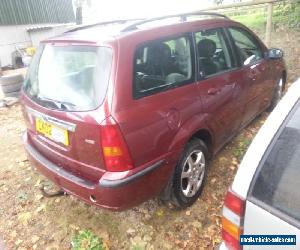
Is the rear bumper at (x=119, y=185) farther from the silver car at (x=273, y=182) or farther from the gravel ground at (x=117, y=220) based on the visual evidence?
the silver car at (x=273, y=182)

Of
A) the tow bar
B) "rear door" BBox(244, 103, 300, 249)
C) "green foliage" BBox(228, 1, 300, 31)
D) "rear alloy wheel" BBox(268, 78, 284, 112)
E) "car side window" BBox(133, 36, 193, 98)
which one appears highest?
"car side window" BBox(133, 36, 193, 98)

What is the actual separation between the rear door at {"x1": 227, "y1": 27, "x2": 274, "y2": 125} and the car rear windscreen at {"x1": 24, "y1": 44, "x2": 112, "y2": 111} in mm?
1954

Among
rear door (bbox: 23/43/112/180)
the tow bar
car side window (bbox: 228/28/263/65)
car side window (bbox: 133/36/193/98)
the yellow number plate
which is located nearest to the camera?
rear door (bbox: 23/43/112/180)

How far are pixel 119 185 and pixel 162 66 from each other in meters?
1.14

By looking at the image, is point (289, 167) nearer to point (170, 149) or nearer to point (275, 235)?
point (275, 235)

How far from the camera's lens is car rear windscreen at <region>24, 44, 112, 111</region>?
2.52m

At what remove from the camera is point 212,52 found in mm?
3457

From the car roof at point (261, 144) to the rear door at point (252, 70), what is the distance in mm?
2372

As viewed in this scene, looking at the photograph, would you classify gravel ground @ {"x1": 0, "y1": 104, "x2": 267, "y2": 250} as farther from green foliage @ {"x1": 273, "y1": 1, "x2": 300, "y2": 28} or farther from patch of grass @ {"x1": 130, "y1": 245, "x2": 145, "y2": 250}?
green foliage @ {"x1": 273, "y1": 1, "x2": 300, "y2": 28}

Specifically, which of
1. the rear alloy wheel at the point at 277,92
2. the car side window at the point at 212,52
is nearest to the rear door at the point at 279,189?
the car side window at the point at 212,52

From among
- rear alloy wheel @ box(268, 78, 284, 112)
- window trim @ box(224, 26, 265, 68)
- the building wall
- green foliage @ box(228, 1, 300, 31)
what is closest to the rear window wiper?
window trim @ box(224, 26, 265, 68)

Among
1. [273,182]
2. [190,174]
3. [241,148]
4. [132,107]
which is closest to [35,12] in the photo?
[241,148]

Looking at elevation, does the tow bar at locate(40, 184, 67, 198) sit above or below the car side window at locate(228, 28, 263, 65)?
below

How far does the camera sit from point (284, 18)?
10.2 m
